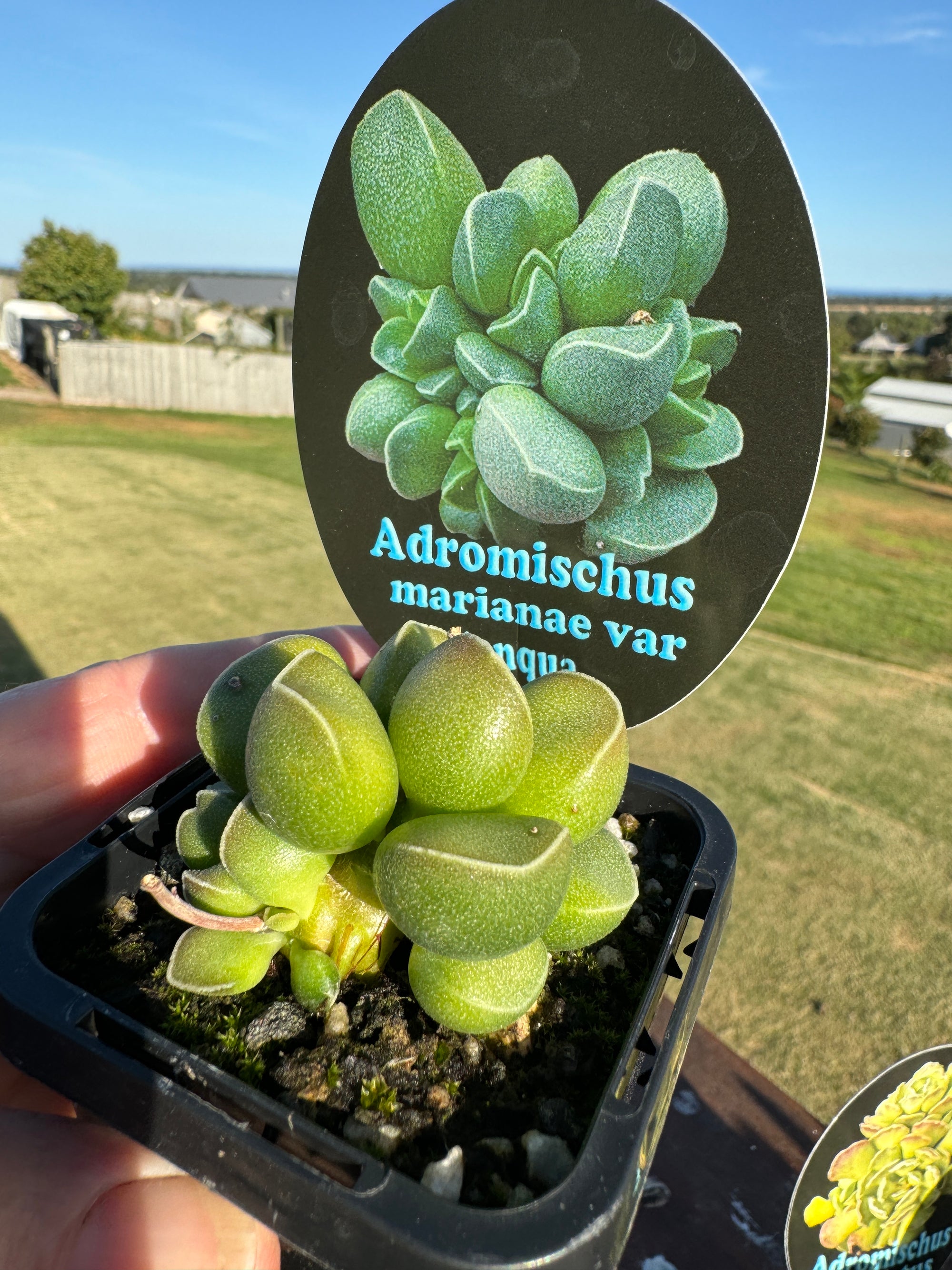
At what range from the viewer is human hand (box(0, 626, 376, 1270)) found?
1.69 ft

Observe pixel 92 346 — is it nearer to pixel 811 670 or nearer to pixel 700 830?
pixel 811 670

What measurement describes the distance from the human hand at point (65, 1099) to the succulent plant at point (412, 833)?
0.14 meters

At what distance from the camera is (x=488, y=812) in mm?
523

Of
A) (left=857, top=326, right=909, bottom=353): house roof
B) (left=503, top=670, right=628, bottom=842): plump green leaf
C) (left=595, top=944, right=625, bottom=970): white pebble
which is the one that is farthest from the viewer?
(left=857, top=326, right=909, bottom=353): house roof

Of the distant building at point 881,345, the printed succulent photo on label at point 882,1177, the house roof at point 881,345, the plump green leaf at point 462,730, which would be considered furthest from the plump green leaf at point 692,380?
the house roof at point 881,345

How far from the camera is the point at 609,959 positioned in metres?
0.64

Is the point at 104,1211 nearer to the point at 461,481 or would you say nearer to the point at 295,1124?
the point at 295,1124

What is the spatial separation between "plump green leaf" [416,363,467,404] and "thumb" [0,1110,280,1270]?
2.24 ft

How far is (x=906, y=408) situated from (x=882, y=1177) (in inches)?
629

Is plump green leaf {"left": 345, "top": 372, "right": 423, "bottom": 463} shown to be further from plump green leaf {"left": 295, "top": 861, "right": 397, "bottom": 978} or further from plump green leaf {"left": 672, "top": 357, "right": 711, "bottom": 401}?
plump green leaf {"left": 295, "top": 861, "right": 397, "bottom": 978}

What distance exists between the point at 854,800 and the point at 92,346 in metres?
11.7

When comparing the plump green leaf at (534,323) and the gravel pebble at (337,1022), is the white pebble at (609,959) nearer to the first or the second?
the gravel pebble at (337,1022)

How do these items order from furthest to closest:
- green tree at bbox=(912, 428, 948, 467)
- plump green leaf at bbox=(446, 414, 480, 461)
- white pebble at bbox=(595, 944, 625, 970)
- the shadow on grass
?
1. green tree at bbox=(912, 428, 948, 467)
2. the shadow on grass
3. plump green leaf at bbox=(446, 414, 480, 461)
4. white pebble at bbox=(595, 944, 625, 970)

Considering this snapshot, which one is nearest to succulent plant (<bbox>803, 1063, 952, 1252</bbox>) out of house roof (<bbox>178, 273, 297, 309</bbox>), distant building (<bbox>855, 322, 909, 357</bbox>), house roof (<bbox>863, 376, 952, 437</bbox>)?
house roof (<bbox>863, 376, 952, 437</bbox>)
